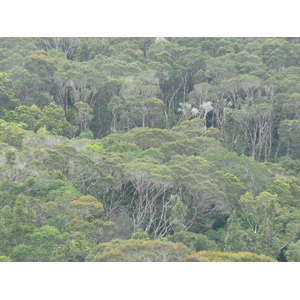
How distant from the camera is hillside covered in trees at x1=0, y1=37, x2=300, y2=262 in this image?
62.2 ft

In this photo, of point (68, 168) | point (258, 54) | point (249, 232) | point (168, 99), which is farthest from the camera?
point (258, 54)

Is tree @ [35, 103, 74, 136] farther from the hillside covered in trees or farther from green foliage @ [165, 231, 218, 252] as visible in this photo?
green foliage @ [165, 231, 218, 252]

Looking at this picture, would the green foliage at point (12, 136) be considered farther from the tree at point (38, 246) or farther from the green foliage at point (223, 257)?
the green foliage at point (223, 257)

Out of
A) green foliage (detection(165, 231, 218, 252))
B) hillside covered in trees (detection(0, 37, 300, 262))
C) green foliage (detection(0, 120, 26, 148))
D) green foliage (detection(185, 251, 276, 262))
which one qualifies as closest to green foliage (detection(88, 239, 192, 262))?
hillside covered in trees (detection(0, 37, 300, 262))

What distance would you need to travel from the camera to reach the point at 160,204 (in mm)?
23031

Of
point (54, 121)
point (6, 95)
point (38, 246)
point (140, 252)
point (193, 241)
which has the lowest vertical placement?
point (193, 241)

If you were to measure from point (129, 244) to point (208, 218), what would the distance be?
6.93 meters

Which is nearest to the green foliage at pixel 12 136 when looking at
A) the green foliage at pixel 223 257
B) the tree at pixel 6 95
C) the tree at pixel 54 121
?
the tree at pixel 54 121

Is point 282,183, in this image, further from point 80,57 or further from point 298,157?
point 80,57

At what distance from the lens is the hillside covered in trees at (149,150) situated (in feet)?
62.2

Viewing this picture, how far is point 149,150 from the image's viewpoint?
81.0 feet

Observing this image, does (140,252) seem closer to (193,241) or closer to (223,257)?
(223,257)

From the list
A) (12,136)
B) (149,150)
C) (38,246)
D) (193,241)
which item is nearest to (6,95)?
(12,136)

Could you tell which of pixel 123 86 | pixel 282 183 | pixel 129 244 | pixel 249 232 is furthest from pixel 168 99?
pixel 129 244
